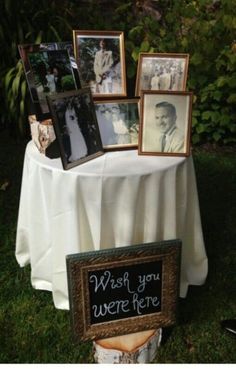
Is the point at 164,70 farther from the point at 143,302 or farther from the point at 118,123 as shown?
the point at 143,302

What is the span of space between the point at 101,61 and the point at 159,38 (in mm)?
2004

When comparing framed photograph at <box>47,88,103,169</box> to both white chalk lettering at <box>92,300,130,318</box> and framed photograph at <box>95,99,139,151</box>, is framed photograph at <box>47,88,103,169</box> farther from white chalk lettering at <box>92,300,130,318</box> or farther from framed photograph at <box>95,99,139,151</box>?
white chalk lettering at <box>92,300,130,318</box>

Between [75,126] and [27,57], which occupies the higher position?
[27,57]

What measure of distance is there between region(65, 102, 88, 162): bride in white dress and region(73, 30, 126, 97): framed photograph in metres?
0.25

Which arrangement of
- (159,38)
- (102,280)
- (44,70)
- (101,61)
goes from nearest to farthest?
(102,280) → (44,70) → (101,61) → (159,38)

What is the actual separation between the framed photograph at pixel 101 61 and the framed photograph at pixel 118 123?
4.9 inches

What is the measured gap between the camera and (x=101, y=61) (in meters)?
1.85

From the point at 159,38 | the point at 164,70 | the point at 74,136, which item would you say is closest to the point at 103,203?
the point at 74,136

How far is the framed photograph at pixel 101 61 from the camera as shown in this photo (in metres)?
1.82

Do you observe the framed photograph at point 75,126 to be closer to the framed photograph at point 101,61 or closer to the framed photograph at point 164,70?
the framed photograph at point 101,61

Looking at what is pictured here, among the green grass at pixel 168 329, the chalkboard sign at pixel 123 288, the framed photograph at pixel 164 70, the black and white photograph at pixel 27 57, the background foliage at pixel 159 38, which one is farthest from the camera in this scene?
the background foliage at pixel 159 38

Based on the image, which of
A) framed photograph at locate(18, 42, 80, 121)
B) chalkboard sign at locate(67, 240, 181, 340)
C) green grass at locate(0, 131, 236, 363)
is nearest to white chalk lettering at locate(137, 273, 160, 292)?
chalkboard sign at locate(67, 240, 181, 340)

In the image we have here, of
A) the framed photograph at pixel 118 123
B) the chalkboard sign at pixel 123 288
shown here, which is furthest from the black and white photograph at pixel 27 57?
the chalkboard sign at pixel 123 288

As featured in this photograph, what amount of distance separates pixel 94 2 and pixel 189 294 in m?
3.02
